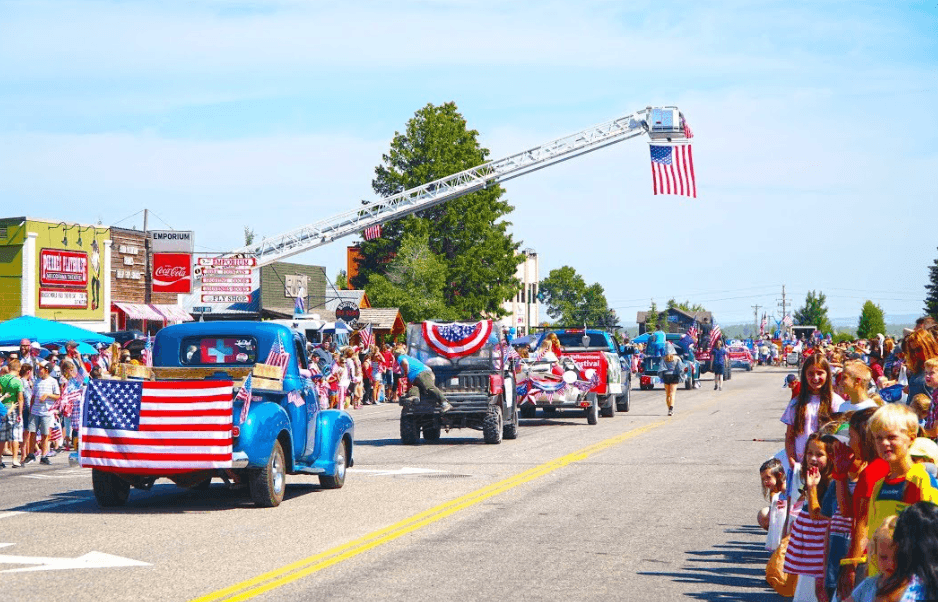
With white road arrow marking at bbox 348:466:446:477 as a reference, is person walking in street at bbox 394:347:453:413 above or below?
above

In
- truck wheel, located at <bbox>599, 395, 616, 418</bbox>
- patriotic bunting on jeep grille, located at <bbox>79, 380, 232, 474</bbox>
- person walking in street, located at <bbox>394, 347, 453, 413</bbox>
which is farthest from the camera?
truck wheel, located at <bbox>599, 395, 616, 418</bbox>

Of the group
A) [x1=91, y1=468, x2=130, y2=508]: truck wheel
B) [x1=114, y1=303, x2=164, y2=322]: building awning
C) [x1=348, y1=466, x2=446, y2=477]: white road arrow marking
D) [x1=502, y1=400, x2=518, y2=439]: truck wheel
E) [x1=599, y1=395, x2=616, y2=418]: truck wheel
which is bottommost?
[x1=348, y1=466, x2=446, y2=477]: white road arrow marking

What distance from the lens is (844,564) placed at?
7340mm

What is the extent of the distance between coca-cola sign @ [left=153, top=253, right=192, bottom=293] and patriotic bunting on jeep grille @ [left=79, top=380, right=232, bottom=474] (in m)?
37.1

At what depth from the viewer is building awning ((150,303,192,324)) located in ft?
169

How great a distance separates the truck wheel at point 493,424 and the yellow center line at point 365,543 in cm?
347

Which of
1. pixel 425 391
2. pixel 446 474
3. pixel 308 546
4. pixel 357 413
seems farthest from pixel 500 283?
pixel 308 546

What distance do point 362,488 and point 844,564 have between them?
9.23m

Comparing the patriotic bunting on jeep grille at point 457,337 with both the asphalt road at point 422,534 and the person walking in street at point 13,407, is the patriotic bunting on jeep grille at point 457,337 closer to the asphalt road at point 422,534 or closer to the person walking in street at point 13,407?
the asphalt road at point 422,534

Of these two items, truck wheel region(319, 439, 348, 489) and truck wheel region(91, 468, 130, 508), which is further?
truck wheel region(319, 439, 348, 489)

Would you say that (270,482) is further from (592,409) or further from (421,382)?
(592,409)

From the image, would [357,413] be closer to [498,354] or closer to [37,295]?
[498,354]

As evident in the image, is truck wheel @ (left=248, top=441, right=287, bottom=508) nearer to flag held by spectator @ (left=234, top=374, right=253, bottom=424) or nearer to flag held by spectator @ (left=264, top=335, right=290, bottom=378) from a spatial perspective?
flag held by spectator @ (left=234, top=374, right=253, bottom=424)

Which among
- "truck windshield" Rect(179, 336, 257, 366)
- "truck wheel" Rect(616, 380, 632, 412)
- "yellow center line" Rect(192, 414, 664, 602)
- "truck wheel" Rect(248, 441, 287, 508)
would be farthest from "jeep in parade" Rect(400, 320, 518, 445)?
"truck wheel" Rect(616, 380, 632, 412)
